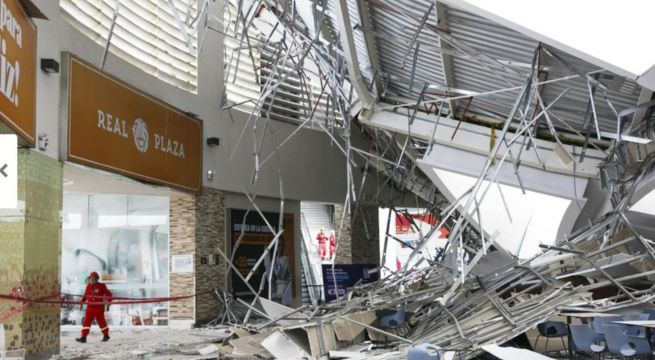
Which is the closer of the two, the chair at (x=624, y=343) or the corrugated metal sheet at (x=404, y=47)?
the chair at (x=624, y=343)

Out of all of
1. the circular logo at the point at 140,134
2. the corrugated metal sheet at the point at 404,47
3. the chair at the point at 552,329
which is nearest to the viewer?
the chair at the point at 552,329

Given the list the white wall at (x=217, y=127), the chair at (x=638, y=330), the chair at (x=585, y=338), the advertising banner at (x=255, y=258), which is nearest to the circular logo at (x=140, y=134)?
the white wall at (x=217, y=127)

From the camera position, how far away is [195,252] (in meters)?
20.4

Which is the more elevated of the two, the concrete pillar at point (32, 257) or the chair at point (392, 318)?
the concrete pillar at point (32, 257)

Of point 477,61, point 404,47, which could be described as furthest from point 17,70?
point 477,61

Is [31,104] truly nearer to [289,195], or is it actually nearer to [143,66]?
[143,66]

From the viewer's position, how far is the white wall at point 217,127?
13602mm

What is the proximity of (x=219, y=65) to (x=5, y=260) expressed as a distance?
10.4 meters

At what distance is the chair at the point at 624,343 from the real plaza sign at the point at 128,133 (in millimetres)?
8962

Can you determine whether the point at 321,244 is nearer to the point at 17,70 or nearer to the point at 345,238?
the point at 345,238

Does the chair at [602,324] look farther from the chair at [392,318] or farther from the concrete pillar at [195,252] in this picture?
the concrete pillar at [195,252]

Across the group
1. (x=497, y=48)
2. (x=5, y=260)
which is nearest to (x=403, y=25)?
(x=497, y=48)

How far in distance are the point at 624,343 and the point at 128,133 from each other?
35.7 ft

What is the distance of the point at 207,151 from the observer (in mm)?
21297
